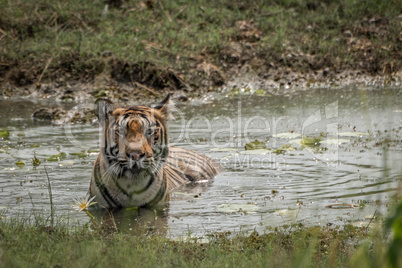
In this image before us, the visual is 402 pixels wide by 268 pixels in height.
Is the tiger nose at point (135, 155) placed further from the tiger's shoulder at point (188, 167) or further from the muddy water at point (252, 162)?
the tiger's shoulder at point (188, 167)

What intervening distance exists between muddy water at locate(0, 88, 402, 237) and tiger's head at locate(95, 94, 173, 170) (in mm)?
540

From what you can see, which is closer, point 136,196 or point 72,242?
point 72,242

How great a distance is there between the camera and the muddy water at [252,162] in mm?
5613

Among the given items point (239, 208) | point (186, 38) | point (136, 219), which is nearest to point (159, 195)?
point (136, 219)

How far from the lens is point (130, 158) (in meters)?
5.54

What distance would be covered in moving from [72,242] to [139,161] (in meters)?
1.63

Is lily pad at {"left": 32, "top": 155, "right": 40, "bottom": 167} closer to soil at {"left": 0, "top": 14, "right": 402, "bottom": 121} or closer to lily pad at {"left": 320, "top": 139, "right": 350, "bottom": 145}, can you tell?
lily pad at {"left": 320, "top": 139, "right": 350, "bottom": 145}

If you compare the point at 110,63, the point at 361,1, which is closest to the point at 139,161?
the point at 110,63

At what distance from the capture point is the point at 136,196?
5.86m

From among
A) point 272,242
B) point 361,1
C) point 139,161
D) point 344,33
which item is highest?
Result: point 361,1

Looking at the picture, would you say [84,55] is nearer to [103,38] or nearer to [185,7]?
[103,38]

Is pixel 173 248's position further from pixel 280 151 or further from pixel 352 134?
pixel 352 134

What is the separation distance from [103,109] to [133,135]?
18.0 inches

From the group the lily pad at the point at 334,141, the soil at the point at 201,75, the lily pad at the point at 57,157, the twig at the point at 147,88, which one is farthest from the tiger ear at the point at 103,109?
the twig at the point at 147,88
